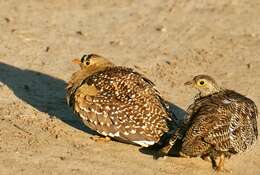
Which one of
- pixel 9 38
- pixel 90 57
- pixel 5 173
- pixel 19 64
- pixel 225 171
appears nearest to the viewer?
pixel 5 173

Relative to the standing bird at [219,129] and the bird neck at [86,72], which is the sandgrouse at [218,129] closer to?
the standing bird at [219,129]

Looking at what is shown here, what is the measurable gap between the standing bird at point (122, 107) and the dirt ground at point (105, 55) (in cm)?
29

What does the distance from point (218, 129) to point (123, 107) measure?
132cm

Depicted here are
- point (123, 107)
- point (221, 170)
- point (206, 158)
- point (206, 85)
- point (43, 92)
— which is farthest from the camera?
point (43, 92)

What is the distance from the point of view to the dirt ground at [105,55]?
10172 millimetres

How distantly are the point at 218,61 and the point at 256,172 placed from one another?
3957mm

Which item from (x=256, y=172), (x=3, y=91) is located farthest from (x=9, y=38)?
(x=256, y=172)

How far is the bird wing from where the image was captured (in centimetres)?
1027

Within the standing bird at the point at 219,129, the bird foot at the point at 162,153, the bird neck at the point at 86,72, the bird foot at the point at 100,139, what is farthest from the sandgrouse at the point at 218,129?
the bird neck at the point at 86,72

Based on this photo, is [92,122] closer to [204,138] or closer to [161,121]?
[161,121]

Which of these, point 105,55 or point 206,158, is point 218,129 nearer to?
point 206,158

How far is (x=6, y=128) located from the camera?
424 inches

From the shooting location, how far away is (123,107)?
10.4m

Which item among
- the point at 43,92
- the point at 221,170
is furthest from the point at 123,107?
the point at 43,92
